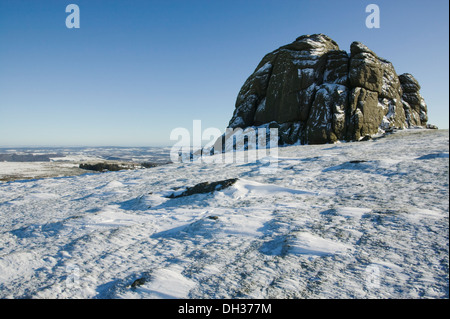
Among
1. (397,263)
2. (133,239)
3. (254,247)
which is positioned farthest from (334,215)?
(133,239)

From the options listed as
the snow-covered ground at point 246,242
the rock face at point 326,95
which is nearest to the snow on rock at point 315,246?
the snow-covered ground at point 246,242

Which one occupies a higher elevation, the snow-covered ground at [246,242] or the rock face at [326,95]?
the rock face at [326,95]

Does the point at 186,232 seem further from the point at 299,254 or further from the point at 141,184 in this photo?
the point at 141,184

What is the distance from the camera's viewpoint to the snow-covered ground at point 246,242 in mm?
3504

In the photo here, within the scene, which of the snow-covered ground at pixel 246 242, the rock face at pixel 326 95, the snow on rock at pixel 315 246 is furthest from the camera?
the rock face at pixel 326 95

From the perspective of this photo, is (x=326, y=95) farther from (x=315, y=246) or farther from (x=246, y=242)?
(x=246, y=242)

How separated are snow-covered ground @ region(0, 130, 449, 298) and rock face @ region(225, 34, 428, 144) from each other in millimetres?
19742

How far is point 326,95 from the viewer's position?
1115 inches

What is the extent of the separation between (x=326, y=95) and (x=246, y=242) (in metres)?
27.9

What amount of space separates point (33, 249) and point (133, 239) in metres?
2.03

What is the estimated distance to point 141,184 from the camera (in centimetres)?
1102

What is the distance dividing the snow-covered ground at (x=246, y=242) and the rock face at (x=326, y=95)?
1974 cm

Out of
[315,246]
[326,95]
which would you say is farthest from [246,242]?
[326,95]

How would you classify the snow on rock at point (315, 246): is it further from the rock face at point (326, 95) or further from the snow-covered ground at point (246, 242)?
the rock face at point (326, 95)
